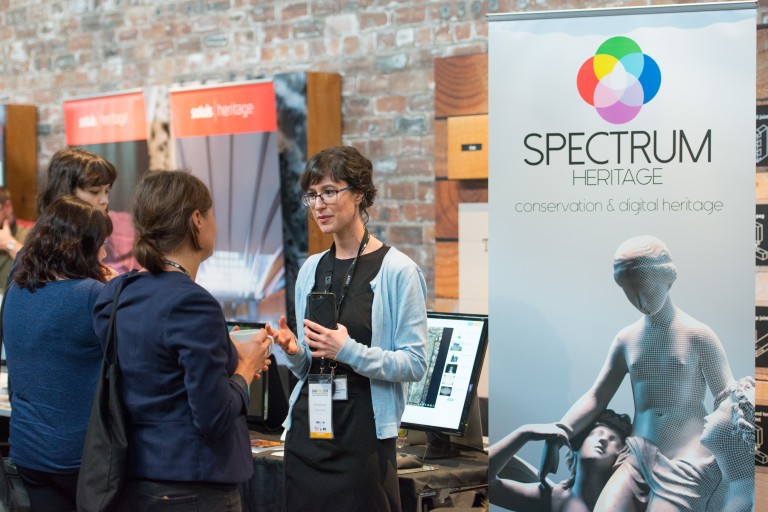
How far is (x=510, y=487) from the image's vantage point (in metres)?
2.85

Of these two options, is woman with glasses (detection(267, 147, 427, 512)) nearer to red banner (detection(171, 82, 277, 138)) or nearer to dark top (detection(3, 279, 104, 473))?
dark top (detection(3, 279, 104, 473))

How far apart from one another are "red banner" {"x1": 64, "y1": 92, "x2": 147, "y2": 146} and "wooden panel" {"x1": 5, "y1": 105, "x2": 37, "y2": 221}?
0.41 metres

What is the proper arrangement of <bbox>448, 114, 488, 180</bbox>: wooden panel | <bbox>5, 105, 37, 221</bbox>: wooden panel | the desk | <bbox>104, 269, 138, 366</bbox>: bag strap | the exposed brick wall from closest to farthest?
1. <bbox>104, 269, 138, 366</bbox>: bag strap
2. the desk
3. <bbox>448, 114, 488, 180</bbox>: wooden panel
4. the exposed brick wall
5. <bbox>5, 105, 37, 221</bbox>: wooden panel

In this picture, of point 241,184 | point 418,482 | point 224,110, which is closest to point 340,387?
point 418,482

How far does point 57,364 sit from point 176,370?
2.11 ft

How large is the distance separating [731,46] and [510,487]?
4.72 feet

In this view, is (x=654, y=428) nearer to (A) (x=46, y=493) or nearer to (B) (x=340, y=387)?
(B) (x=340, y=387)

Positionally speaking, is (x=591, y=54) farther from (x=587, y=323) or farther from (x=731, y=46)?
(x=587, y=323)

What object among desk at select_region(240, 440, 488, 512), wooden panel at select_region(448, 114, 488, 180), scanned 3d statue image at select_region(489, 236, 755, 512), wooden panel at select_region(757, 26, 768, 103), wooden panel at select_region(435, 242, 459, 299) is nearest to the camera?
scanned 3d statue image at select_region(489, 236, 755, 512)

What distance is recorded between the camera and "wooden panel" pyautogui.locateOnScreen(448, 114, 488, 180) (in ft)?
12.1

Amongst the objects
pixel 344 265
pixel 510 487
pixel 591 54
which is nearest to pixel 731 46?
pixel 591 54

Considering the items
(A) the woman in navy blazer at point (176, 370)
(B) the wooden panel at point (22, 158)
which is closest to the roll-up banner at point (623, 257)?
(A) the woman in navy blazer at point (176, 370)

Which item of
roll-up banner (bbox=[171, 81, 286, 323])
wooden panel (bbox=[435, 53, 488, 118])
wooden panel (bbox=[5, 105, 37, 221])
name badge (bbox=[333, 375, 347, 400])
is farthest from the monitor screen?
wooden panel (bbox=[5, 105, 37, 221])

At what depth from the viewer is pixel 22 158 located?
5137mm
